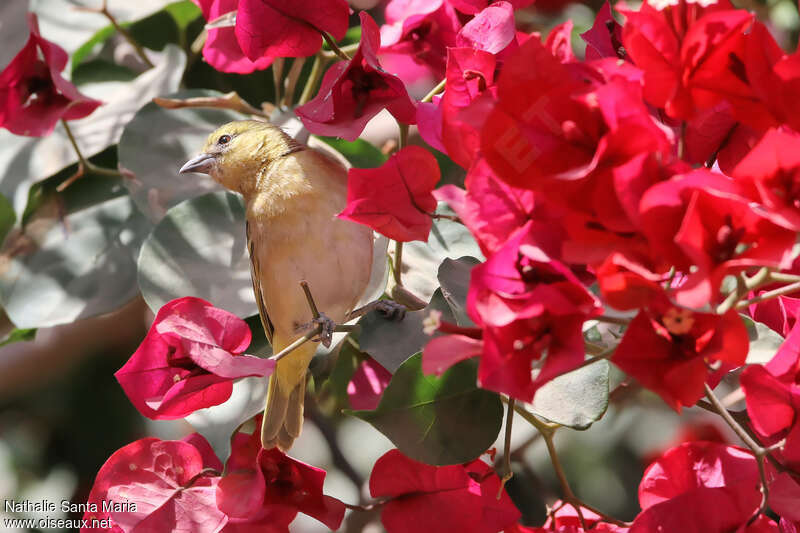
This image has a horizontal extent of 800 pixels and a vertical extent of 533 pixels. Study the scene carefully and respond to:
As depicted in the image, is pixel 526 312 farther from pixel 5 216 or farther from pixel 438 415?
pixel 5 216

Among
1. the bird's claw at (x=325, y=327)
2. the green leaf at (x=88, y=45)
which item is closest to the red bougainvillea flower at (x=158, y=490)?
the bird's claw at (x=325, y=327)

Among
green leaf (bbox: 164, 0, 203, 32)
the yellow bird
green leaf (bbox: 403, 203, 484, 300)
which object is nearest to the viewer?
green leaf (bbox: 403, 203, 484, 300)

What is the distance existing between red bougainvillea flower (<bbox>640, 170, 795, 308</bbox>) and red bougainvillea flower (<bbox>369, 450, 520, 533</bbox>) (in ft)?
0.90

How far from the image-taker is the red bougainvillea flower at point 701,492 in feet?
1.54

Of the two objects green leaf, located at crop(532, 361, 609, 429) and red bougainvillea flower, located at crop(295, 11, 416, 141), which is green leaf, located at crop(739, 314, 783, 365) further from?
red bougainvillea flower, located at crop(295, 11, 416, 141)

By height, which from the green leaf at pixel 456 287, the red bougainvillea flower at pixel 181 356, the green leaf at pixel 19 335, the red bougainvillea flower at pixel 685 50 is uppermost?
the red bougainvillea flower at pixel 685 50

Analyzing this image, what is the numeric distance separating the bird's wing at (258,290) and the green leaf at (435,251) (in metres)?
0.12

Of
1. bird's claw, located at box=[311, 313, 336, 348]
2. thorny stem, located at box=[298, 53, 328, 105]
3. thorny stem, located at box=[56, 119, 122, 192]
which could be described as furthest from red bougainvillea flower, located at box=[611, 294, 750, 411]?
thorny stem, located at box=[56, 119, 122, 192]

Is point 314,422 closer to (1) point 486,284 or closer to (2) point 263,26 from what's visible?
(2) point 263,26

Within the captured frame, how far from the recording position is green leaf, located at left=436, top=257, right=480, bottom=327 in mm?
501


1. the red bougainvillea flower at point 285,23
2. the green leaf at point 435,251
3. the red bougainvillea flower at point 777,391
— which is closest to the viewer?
the red bougainvillea flower at point 777,391

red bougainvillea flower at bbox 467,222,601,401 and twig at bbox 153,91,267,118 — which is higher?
red bougainvillea flower at bbox 467,222,601,401

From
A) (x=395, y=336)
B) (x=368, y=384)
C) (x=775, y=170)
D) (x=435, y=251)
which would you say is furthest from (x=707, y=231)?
(x=368, y=384)

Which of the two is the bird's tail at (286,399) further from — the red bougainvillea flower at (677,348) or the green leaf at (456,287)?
the red bougainvillea flower at (677,348)
